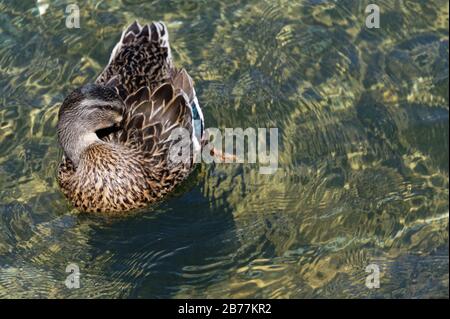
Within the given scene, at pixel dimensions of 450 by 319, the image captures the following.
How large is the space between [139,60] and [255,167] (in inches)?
61.2

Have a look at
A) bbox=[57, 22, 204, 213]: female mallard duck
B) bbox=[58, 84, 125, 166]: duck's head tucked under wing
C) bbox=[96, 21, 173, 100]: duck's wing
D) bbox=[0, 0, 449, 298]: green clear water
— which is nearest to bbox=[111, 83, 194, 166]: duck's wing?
bbox=[57, 22, 204, 213]: female mallard duck

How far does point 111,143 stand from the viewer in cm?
779

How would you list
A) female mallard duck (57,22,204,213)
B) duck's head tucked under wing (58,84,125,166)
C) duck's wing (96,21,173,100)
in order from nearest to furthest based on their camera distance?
duck's head tucked under wing (58,84,125,166) < female mallard duck (57,22,204,213) < duck's wing (96,21,173,100)

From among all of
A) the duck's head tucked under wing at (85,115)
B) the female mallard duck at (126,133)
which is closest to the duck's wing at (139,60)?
the female mallard duck at (126,133)

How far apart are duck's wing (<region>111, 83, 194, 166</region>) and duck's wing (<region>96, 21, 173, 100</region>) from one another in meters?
0.14

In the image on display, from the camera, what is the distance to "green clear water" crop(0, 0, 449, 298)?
7293 millimetres

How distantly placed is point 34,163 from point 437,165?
13.0 ft

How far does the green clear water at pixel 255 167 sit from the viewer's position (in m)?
7.29

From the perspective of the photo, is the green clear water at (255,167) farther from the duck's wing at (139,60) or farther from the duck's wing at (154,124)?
the duck's wing at (139,60)

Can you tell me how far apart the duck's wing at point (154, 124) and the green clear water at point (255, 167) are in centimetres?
49

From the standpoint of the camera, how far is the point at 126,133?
308 inches

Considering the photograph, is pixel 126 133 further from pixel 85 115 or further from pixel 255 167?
pixel 255 167

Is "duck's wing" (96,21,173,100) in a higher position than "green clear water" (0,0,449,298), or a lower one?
higher

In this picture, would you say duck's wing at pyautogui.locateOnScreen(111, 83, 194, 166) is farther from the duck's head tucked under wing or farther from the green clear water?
the green clear water
